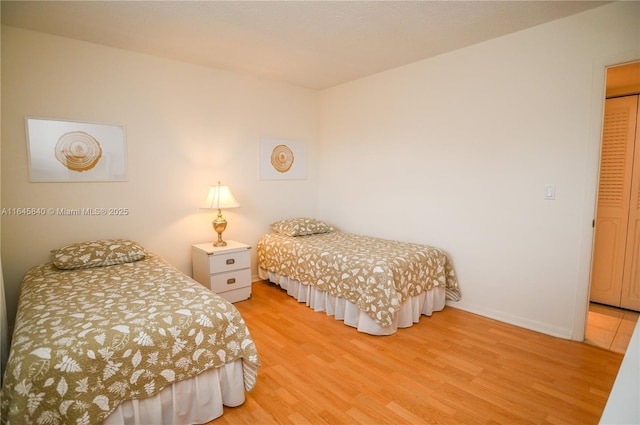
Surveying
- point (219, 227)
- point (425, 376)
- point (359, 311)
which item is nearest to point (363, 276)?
point (359, 311)

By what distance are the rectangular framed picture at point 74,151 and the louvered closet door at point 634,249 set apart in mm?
4635

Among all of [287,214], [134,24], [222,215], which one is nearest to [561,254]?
[287,214]

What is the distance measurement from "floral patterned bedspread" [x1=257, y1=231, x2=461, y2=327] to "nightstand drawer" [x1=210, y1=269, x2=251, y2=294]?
41cm

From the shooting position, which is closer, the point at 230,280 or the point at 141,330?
the point at 141,330

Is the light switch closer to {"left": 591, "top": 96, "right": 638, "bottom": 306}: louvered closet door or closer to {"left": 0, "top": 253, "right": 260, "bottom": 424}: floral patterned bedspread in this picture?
{"left": 591, "top": 96, "right": 638, "bottom": 306}: louvered closet door

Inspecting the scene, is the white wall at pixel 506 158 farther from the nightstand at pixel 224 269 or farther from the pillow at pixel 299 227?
the nightstand at pixel 224 269

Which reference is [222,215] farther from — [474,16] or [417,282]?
[474,16]

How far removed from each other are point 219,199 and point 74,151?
4.11ft

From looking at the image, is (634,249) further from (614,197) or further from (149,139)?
(149,139)

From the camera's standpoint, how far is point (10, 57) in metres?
2.50

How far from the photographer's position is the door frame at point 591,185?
2297 millimetres

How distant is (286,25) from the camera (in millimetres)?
2500

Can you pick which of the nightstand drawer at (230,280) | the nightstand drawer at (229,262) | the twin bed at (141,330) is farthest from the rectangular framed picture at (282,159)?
the twin bed at (141,330)

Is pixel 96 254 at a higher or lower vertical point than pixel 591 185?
lower
